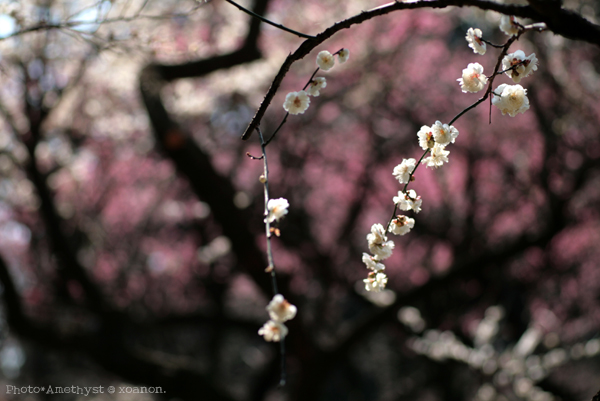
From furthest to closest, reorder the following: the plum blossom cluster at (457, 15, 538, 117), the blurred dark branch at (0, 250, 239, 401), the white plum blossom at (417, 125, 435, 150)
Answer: the blurred dark branch at (0, 250, 239, 401)
the white plum blossom at (417, 125, 435, 150)
the plum blossom cluster at (457, 15, 538, 117)

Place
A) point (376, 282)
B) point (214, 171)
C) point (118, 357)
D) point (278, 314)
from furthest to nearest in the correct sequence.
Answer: point (118, 357)
point (214, 171)
point (376, 282)
point (278, 314)

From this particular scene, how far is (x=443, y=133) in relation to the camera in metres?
1.34

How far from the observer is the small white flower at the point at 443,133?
133cm

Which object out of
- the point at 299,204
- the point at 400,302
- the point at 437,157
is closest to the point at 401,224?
the point at 437,157

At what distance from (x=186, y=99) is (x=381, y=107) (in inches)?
123

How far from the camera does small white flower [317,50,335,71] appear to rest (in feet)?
4.67

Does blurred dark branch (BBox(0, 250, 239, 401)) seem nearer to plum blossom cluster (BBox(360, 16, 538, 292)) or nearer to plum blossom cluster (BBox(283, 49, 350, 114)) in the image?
plum blossom cluster (BBox(360, 16, 538, 292))

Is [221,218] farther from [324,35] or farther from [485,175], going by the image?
[485,175]

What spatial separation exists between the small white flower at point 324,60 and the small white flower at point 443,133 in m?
0.40

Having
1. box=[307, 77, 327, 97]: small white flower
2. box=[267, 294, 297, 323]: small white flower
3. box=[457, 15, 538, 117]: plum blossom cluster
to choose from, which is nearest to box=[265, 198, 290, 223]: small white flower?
box=[267, 294, 297, 323]: small white flower

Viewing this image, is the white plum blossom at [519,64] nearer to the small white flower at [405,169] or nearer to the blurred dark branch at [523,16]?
the blurred dark branch at [523,16]

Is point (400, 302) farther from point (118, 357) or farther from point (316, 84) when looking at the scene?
point (316, 84)

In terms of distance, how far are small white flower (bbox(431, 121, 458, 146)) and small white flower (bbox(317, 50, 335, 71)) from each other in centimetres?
40

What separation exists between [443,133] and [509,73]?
0.26 m
